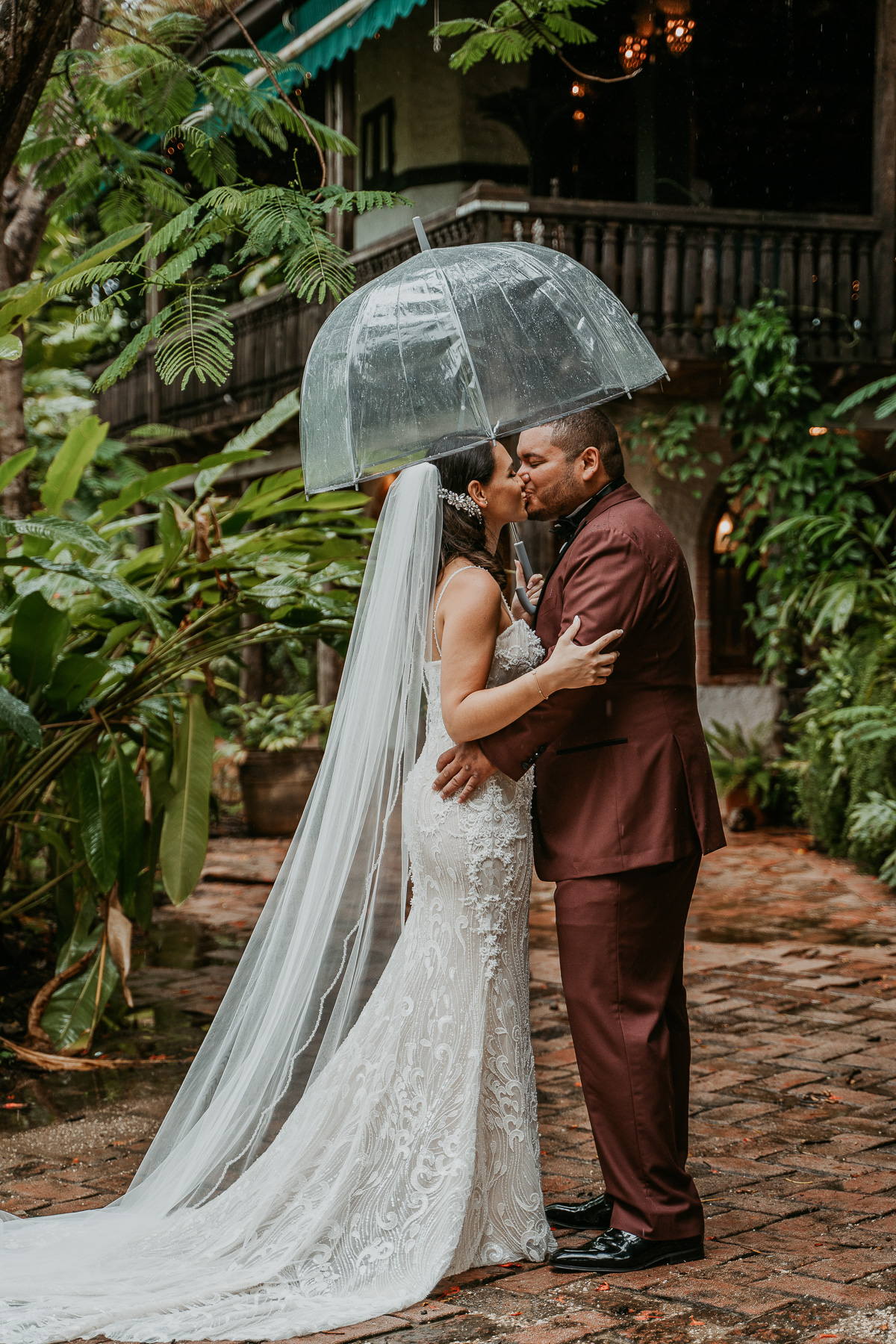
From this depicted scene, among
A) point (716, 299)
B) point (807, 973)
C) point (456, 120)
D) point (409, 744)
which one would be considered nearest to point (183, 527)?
point (409, 744)

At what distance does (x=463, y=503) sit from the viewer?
3.23 meters

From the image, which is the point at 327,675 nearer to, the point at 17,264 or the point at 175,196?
the point at 17,264

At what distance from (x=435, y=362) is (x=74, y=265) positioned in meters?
1.38

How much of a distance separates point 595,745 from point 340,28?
851cm

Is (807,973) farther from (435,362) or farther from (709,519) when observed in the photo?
(709,519)

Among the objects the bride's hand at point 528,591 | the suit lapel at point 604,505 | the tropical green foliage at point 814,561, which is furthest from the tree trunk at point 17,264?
the tropical green foliage at point 814,561

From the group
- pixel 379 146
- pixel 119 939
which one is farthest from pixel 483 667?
pixel 379 146

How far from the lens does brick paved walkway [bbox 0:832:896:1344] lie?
2.69m

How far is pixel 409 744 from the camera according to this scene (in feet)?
11.1

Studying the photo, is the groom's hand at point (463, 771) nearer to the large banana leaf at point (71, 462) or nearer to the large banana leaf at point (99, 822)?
the large banana leaf at point (99, 822)

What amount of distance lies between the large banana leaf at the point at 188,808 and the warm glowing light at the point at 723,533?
768cm

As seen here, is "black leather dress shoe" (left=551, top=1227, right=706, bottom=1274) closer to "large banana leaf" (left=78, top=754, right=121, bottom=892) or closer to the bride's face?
the bride's face

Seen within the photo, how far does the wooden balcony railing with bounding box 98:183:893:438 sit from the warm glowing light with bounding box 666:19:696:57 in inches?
71.9

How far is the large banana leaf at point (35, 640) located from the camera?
4758 millimetres
